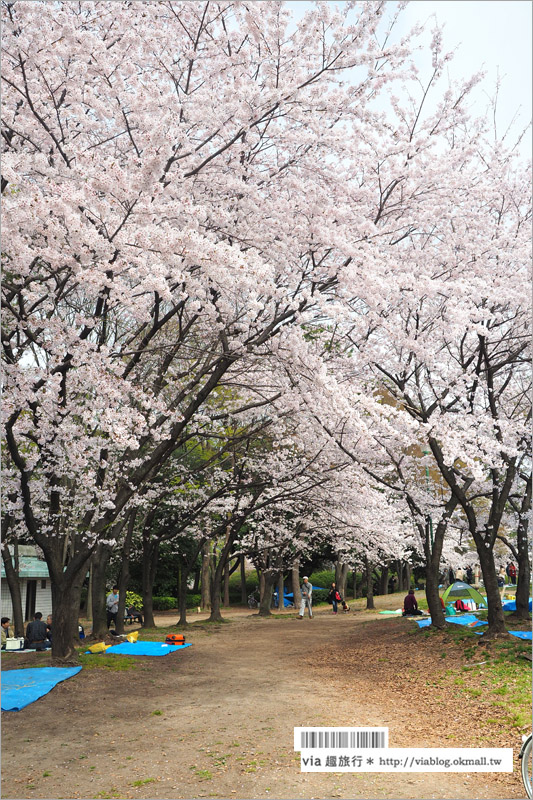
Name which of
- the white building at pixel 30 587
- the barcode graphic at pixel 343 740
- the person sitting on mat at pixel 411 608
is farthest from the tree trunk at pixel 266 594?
the barcode graphic at pixel 343 740

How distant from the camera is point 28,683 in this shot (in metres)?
8.72

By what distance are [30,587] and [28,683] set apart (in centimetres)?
1699

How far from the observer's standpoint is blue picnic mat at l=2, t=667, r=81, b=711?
7.84 meters

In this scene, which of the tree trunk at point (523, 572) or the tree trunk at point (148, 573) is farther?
the tree trunk at point (148, 573)

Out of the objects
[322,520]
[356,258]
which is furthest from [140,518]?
[356,258]

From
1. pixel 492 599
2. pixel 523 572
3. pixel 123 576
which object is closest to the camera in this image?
pixel 492 599

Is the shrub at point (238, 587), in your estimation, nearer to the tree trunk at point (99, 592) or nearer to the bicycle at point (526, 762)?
the tree trunk at point (99, 592)

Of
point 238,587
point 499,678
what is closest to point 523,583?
point 499,678

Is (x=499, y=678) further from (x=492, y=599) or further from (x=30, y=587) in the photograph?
(x=30, y=587)

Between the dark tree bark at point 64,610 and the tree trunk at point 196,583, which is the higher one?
the dark tree bark at point 64,610

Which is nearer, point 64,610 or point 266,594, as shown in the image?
point 64,610

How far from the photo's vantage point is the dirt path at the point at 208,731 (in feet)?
15.9

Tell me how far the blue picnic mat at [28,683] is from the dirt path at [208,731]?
0.55 ft

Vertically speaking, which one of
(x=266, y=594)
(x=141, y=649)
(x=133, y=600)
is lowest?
(x=133, y=600)
